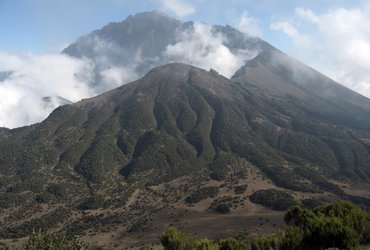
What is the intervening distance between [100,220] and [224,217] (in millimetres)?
46186

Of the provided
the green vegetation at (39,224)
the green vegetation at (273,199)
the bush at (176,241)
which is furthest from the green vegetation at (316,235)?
the green vegetation at (39,224)

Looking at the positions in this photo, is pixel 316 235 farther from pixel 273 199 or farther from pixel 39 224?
pixel 39 224

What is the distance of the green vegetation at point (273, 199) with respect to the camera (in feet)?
522

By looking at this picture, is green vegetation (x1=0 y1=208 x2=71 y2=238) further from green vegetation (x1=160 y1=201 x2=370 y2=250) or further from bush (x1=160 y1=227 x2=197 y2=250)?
green vegetation (x1=160 y1=201 x2=370 y2=250)

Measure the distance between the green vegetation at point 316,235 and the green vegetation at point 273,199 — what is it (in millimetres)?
85643

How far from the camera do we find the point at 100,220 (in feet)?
526

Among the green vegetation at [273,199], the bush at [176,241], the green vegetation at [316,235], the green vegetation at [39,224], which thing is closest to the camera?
the green vegetation at [316,235]

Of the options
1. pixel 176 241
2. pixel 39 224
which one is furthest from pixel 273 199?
pixel 176 241

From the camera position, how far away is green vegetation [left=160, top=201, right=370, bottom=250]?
192 ft

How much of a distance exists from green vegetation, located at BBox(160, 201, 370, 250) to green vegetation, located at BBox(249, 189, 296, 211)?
3372 inches

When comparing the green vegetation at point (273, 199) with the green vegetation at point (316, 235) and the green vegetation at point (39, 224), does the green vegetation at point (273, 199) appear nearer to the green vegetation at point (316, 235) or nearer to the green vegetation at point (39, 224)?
the green vegetation at point (39, 224)

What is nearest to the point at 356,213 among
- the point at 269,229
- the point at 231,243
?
the point at 231,243

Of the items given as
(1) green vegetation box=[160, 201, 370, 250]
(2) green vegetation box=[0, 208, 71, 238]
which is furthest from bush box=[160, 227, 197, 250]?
(2) green vegetation box=[0, 208, 71, 238]

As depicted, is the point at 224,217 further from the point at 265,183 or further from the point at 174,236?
the point at 174,236
